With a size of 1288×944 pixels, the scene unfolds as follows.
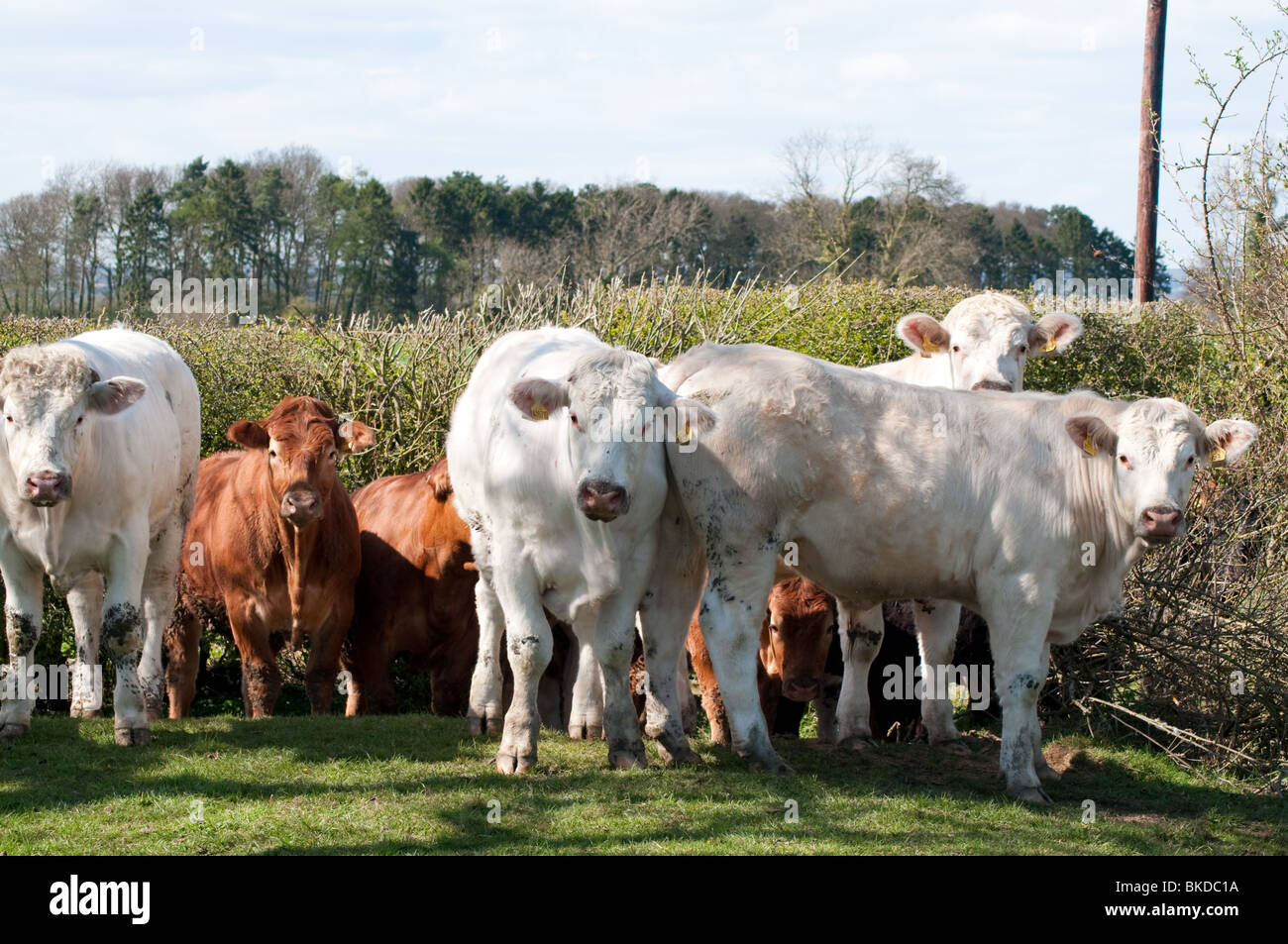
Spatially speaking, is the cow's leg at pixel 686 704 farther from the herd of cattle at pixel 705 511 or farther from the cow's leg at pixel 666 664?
the cow's leg at pixel 666 664

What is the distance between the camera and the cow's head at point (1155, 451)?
21.5 ft

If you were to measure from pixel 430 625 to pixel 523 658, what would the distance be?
2.91 metres

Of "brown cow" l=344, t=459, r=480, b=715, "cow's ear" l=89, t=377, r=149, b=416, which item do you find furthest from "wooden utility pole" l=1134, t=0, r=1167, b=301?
"cow's ear" l=89, t=377, r=149, b=416

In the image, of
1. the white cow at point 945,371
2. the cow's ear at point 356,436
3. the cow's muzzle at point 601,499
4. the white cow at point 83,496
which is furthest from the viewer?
the cow's ear at point 356,436

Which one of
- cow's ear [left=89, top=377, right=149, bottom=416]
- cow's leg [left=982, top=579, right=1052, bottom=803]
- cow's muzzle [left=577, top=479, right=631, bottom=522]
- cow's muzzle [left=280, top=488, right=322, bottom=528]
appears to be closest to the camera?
cow's muzzle [left=577, top=479, right=631, bottom=522]

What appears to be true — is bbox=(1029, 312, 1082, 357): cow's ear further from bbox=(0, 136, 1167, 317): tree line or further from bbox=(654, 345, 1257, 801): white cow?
bbox=(0, 136, 1167, 317): tree line

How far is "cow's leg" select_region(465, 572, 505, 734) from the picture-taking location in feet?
26.5

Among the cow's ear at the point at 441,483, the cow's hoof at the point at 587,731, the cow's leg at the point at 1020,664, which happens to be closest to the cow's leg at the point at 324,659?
the cow's ear at the point at 441,483

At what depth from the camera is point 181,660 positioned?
9852 millimetres

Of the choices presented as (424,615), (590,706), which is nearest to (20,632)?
(424,615)

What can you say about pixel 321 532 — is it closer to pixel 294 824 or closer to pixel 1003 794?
pixel 294 824

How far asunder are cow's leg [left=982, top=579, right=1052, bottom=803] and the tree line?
29.0 meters

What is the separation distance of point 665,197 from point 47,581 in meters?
42.8

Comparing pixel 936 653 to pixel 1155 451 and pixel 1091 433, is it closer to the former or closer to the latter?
pixel 1091 433
